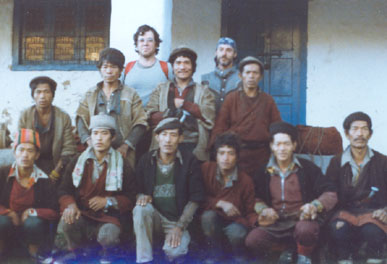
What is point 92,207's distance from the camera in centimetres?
407

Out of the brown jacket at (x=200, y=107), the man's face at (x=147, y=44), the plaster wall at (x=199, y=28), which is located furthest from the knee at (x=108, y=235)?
the plaster wall at (x=199, y=28)

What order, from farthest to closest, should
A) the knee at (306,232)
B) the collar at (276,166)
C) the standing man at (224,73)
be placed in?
the standing man at (224,73)
the collar at (276,166)
the knee at (306,232)

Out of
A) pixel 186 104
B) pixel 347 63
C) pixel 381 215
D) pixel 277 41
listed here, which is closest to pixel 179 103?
pixel 186 104

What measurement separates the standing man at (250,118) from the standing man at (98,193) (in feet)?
3.07

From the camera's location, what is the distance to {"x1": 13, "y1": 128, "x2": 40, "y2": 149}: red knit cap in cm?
423

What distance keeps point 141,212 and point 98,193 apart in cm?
45

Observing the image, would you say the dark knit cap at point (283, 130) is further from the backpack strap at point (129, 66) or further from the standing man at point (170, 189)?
the backpack strap at point (129, 66)

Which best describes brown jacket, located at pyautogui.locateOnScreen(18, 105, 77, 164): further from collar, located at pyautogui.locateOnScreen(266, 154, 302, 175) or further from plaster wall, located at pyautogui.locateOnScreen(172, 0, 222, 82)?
plaster wall, located at pyautogui.locateOnScreen(172, 0, 222, 82)

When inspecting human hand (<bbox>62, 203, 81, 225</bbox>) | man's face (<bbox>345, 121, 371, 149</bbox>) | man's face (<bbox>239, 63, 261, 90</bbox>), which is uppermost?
man's face (<bbox>239, 63, 261, 90</bbox>)

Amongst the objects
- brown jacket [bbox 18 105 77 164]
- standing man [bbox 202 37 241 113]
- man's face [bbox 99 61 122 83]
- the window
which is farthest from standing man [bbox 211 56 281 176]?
the window

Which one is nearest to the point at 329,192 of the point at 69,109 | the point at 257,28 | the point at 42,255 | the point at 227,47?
the point at 227,47

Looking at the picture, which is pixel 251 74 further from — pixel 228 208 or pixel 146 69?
pixel 228 208

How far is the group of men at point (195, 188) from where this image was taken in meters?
3.96

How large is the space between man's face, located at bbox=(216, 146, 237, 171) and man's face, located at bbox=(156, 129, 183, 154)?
377 mm
